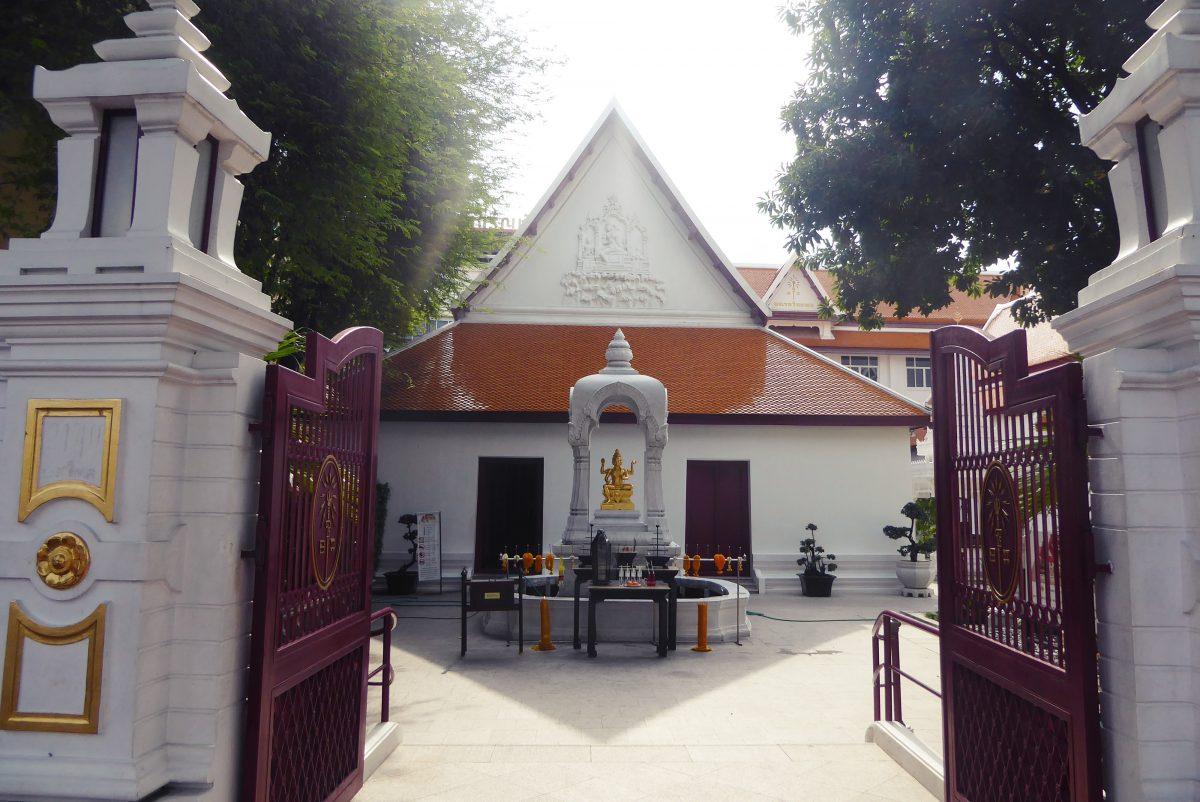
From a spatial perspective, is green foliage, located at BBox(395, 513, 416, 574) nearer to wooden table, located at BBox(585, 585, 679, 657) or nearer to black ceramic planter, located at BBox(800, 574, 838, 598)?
wooden table, located at BBox(585, 585, 679, 657)

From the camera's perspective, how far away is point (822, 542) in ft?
49.3

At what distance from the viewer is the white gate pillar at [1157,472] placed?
269 centimetres

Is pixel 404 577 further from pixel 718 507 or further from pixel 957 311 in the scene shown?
pixel 957 311

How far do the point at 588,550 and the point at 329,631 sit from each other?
6600 mm

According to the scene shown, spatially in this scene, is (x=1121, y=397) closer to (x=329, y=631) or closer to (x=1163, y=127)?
(x=1163, y=127)

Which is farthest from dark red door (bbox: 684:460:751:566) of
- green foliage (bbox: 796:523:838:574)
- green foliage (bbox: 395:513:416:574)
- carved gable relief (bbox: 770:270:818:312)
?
carved gable relief (bbox: 770:270:818:312)

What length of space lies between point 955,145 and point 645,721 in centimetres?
698

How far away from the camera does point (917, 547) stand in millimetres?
14117

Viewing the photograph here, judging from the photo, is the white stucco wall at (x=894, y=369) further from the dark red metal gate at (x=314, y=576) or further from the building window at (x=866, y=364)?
the dark red metal gate at (x=314, y=576)

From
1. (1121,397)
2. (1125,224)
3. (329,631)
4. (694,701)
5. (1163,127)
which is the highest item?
(1163,127)

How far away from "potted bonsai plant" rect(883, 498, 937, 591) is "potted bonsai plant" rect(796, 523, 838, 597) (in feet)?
3.82

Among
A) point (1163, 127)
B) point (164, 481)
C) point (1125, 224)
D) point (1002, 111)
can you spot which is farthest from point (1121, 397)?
point (1002, 111)

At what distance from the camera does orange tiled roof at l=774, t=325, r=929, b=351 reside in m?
24.9

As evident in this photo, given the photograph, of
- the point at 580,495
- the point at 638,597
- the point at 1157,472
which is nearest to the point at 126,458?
the point at 1157,472
